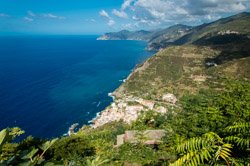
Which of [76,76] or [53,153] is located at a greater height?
[53,153]

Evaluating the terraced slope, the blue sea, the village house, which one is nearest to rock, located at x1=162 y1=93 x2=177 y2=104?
the terraced slope

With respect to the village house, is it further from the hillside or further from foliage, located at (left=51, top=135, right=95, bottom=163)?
foliage, located at (left=51, top=135, right=95, bottom=163)

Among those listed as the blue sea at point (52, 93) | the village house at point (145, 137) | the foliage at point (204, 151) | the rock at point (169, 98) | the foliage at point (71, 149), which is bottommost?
the blue sea at point (52, 93)

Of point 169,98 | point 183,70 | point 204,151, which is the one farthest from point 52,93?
point 204,151

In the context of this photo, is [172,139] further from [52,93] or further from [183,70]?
[183,70]

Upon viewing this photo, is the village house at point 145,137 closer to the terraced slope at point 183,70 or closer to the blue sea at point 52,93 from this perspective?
the blue sea at point 52,93

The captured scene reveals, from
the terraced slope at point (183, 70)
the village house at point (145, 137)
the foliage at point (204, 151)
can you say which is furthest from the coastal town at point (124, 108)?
the foliage at point (204, 151)

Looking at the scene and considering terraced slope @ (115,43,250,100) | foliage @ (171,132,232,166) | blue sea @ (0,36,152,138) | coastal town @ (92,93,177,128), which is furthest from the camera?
terraced slope @ (115,43,250,100)

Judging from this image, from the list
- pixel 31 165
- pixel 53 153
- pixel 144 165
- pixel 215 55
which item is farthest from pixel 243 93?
pixel 215 55

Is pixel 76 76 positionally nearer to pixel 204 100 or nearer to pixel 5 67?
pixel 5 67

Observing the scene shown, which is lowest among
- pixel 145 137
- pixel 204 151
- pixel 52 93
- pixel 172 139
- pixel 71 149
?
pixel 52 93

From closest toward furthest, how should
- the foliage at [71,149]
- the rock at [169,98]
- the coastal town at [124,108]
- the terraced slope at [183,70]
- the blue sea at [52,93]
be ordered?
the foliage at [71,149], the coastal town at [124,108], the blue sea at [52,93], the rock at [169,98], the terraced slope at [183,70]
